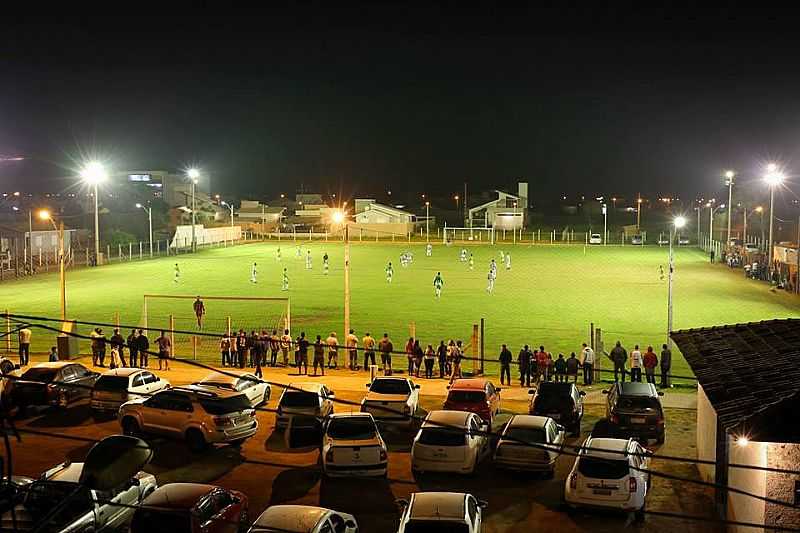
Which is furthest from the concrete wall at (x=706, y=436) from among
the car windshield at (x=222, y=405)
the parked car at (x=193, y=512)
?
the car windshield at (x=222, y=405)

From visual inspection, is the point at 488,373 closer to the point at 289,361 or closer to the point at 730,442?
the point at 289,361

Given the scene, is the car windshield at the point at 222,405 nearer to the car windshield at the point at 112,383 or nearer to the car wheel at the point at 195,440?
the car wheel at the point at 195,440

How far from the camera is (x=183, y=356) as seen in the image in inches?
1148

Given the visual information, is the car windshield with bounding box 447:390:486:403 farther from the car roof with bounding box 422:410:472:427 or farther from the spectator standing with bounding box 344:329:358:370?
the spectator standing with bounding box 344:329:358:370

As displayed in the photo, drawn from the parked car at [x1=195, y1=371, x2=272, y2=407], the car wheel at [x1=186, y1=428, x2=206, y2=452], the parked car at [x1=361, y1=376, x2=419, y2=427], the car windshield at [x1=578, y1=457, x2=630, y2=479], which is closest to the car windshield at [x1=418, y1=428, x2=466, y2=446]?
the car windshield at [x1=578, y1=457, x2=630, y2=479]

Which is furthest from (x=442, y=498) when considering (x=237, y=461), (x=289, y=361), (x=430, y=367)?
(x=289, y=361)

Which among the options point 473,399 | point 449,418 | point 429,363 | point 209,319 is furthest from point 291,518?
point 209,319

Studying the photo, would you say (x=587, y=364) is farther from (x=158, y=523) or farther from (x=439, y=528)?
(x=158, y=523)

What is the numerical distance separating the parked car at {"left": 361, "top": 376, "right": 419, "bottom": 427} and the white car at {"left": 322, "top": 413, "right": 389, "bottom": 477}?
118 inches

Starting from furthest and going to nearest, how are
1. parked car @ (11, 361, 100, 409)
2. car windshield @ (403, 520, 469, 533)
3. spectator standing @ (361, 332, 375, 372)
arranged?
spectator standing @ (361, 332, 375, 372) < parked car @ (11, 361, 100, 409) < car windshield @ (403, 520, 469, 533)

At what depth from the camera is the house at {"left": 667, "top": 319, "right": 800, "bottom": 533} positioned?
888 cm

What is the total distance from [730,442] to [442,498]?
4.91m

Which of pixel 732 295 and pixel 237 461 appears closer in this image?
pixel 237 461

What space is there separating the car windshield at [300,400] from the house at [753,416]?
820 cm
